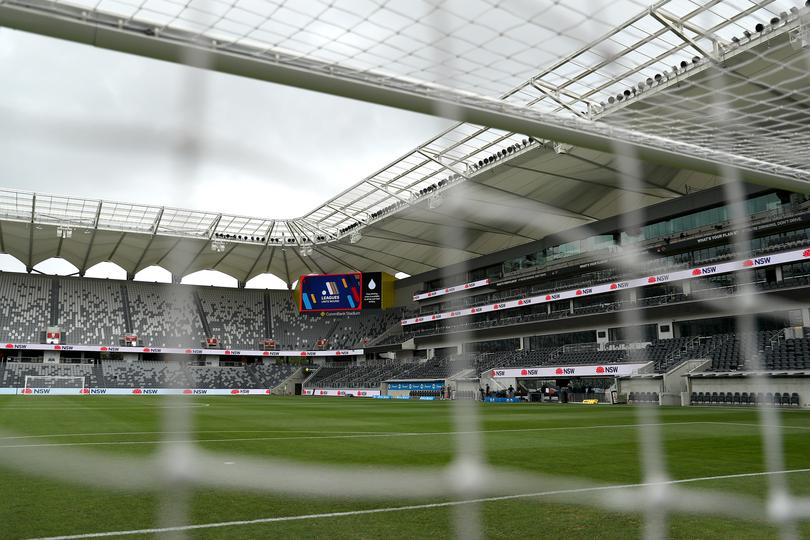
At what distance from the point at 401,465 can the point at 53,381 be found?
2000 inches

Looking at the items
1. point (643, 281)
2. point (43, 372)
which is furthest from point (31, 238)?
point (643, 281)

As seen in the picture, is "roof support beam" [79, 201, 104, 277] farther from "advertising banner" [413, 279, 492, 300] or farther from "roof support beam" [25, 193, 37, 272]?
"advertising banner" [413, 279, 492, 300]

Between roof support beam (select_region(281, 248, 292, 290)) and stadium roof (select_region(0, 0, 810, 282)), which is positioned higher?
roof support beam (select_region(281, 248, 292, 290))

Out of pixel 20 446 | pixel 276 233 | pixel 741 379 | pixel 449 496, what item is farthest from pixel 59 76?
pixel 276 233

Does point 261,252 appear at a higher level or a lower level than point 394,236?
higher

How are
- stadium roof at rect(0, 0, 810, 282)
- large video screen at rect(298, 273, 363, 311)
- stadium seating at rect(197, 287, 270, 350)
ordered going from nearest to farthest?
stadium roof at rect(0, 0, 810, 282) → large video screen at rect(298, 273, 363, 311) → stadium seating at rect(197, 287, 270, 350)

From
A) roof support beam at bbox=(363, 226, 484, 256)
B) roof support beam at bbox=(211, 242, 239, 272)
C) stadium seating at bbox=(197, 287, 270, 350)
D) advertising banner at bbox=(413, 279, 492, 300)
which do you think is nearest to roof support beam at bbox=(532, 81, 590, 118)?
roof support beam at bbox=(363, 226, 484, 256)

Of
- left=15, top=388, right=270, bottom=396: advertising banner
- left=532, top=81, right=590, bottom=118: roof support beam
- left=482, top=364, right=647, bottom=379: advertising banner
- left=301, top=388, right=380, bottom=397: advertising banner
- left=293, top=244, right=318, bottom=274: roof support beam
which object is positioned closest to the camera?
left=532, top=81, right=590, bottom=118: roof support beam

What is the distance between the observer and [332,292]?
57344 mm

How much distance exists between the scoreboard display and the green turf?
125 ft

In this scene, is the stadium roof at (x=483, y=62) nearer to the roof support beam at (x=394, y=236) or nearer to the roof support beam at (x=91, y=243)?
the roof support beam at (x=394, y=236)

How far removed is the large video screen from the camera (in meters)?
56.7

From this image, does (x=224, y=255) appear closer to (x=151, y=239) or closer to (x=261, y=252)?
(x=261, y=252)

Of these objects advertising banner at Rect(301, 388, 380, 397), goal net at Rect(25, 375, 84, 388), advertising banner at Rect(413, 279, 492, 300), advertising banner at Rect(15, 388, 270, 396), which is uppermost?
advertising banner at Rect(413, 279, 492, 300)
